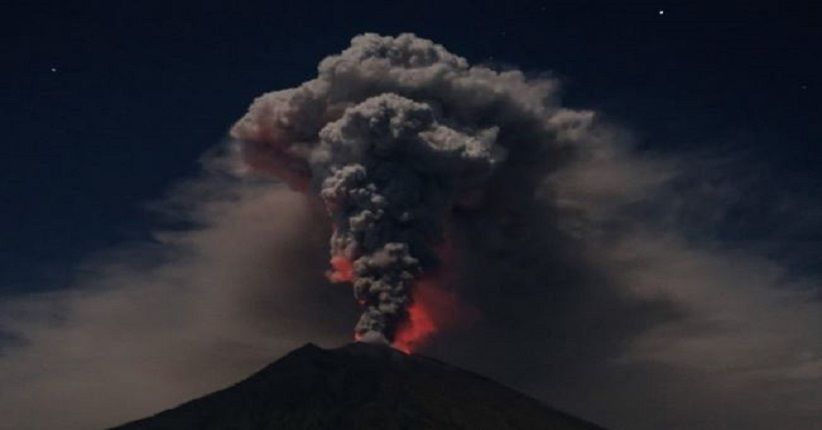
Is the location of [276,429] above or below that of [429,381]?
below

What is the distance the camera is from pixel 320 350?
17288 centimetres

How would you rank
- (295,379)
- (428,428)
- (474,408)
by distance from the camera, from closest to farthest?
1. (428,428)
2. (474,408)
3. (295,379)

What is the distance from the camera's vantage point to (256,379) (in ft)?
555

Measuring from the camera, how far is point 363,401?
150 meters

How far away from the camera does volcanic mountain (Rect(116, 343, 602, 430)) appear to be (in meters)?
146

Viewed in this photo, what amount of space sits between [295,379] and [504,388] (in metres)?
35.6

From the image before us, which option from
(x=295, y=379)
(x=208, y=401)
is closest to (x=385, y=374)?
(x=295, y=379)

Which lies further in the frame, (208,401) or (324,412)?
(208,401)

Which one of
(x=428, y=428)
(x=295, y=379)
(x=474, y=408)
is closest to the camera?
(x=428, y=428)

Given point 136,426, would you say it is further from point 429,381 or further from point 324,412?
point 429,381

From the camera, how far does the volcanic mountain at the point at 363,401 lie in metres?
146

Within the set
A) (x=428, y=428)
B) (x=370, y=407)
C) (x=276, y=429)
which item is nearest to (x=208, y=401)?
(x=276, y=429)

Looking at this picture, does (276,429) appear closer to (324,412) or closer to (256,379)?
(324,412)

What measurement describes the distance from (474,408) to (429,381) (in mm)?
10332
